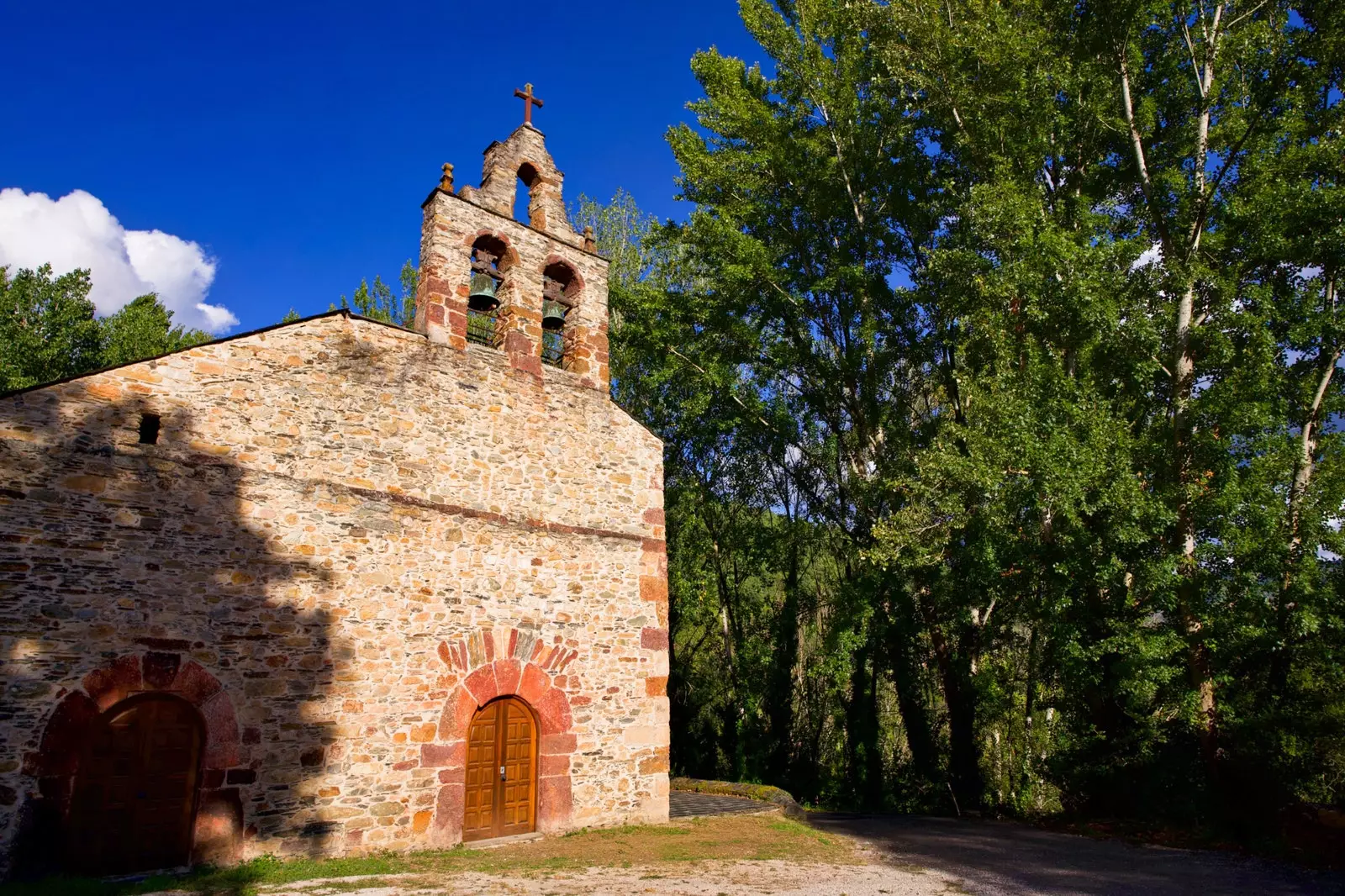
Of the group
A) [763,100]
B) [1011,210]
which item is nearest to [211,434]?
[1011,210]

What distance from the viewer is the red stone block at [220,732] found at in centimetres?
707

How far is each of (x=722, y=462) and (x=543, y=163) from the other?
37.4 ft

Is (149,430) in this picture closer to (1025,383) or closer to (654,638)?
(654,638)

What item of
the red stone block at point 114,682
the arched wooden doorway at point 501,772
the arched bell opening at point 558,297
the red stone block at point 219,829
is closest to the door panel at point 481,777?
the arched wooden doorway at point 501,772

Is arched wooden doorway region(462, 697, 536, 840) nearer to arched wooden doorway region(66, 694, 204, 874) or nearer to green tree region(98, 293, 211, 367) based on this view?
arched wooden doorway region(66, 694, 204, 874)

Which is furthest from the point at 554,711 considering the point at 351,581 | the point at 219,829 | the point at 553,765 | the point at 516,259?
the point at 516,259

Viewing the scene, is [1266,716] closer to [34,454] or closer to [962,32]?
[962,32]

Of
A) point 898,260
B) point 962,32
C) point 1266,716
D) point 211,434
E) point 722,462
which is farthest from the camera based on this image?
point 722,462

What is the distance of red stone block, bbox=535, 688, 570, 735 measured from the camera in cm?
943

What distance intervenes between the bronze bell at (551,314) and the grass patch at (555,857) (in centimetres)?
681

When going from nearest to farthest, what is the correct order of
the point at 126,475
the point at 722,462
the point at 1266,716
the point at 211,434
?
the point at 126,475, the point at 211,434, the point at 1266,716, the point at 722,462

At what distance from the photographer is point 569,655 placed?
32.3 feet

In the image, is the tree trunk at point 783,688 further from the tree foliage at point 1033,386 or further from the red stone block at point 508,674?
the red stone block at point 508,674

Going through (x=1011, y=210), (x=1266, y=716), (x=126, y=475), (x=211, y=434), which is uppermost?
(x=1011, y=210)
